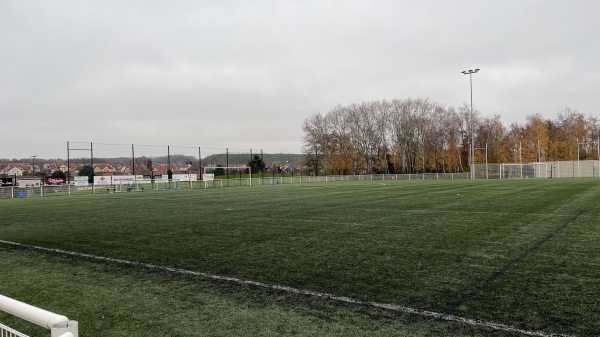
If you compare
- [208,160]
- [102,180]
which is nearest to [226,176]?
[208,160]

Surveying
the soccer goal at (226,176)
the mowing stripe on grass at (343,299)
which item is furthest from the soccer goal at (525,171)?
the mowing stripe on grass at (343,299)

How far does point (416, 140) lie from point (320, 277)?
69388 mm

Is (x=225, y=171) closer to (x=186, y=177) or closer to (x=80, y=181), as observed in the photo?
(x=186, y=177)

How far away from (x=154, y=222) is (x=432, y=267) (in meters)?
8.32

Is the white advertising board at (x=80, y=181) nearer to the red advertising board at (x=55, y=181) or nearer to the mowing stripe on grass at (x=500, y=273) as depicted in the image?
the red advertising board at (x=55, y=181)

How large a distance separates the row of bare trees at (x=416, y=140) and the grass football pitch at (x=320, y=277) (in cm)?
6266

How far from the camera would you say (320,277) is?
17.0 feet

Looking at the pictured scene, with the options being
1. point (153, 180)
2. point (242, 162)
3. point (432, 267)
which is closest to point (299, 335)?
point (432, 267)

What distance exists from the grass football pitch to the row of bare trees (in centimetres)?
6266

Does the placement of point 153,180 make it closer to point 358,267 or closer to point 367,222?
point 367,222

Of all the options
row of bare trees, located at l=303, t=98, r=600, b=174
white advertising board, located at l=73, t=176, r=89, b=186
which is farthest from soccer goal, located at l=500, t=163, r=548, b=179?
white advertising board, located at l=73, t=176, r=89, b=186

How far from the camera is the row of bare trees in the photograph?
230ft

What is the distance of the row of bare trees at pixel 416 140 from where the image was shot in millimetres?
70000

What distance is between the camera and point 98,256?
6.87 metres
